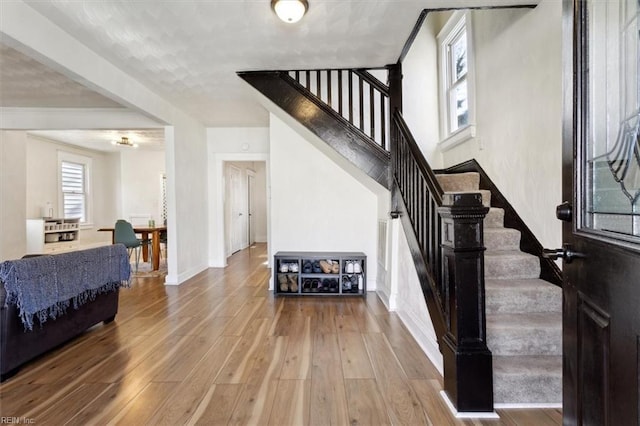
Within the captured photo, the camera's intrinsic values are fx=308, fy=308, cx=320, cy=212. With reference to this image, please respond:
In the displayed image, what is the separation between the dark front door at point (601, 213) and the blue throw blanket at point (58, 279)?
2993 mm

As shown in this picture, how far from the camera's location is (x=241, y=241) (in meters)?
7.85

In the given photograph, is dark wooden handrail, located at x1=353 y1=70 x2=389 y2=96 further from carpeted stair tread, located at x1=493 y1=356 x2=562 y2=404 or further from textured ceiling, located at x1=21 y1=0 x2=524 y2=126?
carpeted stair tread, located at x1=493 y1=356 x2=562 y2=404

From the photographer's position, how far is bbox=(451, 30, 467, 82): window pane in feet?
12.1

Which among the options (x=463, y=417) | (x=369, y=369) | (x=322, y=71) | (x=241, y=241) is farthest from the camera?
(x=241, y=241)

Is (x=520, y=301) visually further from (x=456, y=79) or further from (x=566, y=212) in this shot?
(x=456, y=79)

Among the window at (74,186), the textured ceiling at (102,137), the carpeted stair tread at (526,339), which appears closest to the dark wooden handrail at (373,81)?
the carpeted stair tread at (526,339)

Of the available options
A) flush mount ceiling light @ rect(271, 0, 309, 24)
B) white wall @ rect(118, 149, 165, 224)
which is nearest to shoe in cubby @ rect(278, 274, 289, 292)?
flush mount ceiling light @ rect(271, 0, 309, 24)

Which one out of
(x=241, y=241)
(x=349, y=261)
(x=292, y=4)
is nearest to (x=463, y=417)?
(x=349, y=261)

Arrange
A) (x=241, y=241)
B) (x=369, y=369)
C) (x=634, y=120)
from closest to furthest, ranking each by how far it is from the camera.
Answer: (x=634, y=120)
(x=369, y=369)
(x=241, y=241)

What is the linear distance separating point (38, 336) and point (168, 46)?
101 inches

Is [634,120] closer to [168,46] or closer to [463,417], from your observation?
[463,417]

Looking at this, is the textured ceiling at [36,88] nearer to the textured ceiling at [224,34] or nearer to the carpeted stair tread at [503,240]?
the textured ceiling at [224,34]

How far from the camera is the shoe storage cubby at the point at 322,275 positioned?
3898 millimetres

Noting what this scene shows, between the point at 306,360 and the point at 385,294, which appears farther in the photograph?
the point at 385,294
